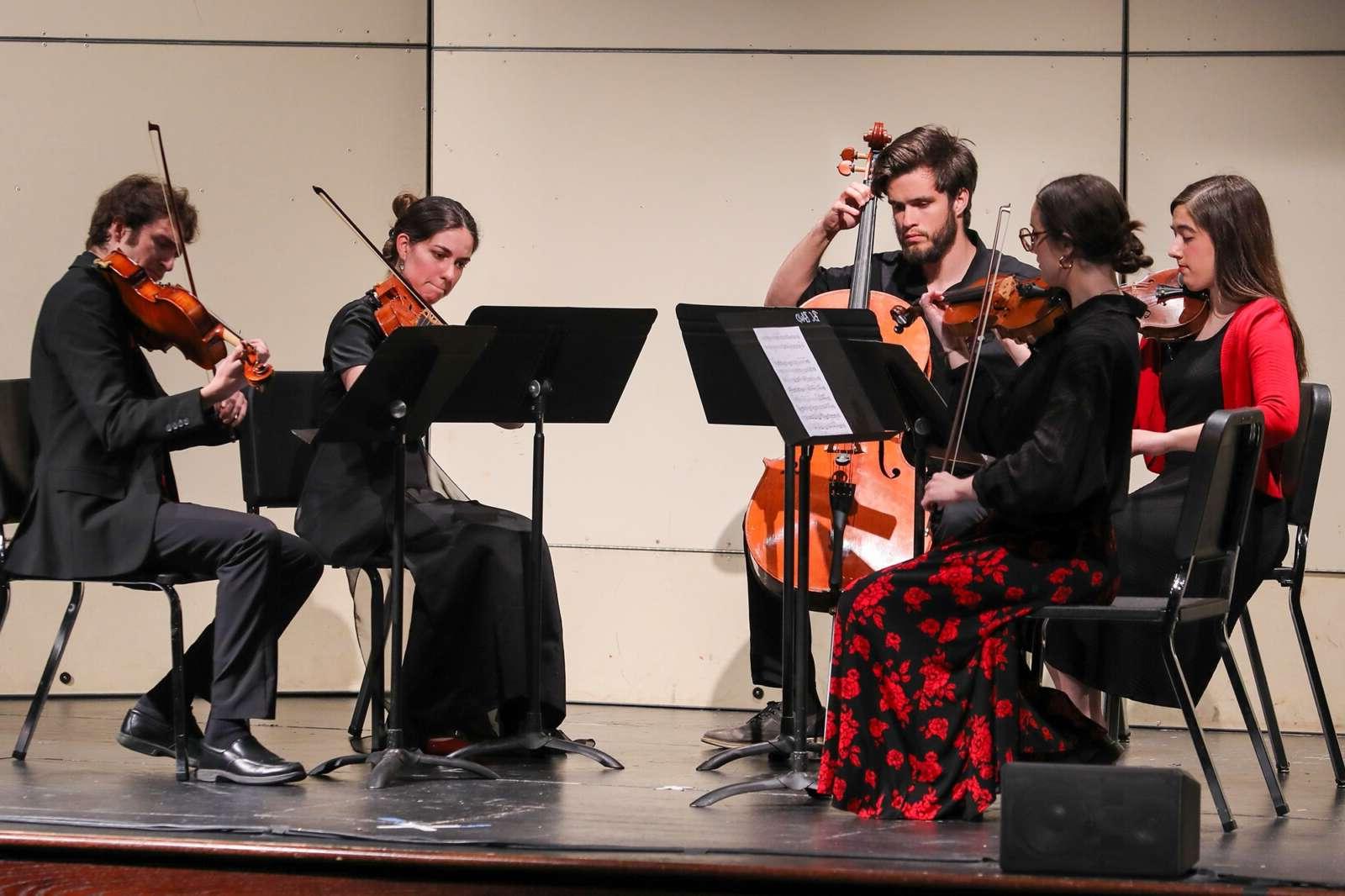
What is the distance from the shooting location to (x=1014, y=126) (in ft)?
14.8

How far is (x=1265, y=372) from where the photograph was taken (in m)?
3.36

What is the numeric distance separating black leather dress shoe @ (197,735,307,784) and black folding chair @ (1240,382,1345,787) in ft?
6.68

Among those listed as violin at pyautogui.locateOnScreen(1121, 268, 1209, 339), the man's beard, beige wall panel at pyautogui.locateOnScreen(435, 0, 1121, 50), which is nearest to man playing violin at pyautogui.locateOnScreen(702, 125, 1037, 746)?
the man's beard

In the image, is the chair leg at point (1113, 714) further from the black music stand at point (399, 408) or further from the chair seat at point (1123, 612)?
the black music stand at point (399, 408)

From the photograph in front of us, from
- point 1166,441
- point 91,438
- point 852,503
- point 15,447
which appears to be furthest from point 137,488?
point 1166,441

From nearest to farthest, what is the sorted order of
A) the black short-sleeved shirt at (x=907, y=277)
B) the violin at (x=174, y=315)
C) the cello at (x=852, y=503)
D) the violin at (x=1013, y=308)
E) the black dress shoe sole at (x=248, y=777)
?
the violin at (x=1013, y=308), the black dress shoe sole at (x=248, y=777), the violin at (x=174, y=315), the cello at (x=852, y=503), the black short-sleeved shirt at (x=907, y=277)

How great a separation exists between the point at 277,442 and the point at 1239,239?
233 cm

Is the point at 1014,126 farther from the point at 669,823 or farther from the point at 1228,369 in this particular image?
the point at 669,823

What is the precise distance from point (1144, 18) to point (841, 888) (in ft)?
10.1

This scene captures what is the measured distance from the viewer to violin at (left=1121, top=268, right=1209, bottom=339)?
356 centimetres

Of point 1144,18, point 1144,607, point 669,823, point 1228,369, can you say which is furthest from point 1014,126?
point 669,823

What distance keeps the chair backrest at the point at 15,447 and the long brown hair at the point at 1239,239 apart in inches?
103

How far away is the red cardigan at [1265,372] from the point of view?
333cm

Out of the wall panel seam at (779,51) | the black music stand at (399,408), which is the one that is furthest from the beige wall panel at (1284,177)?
the black music stand at (399,408)
